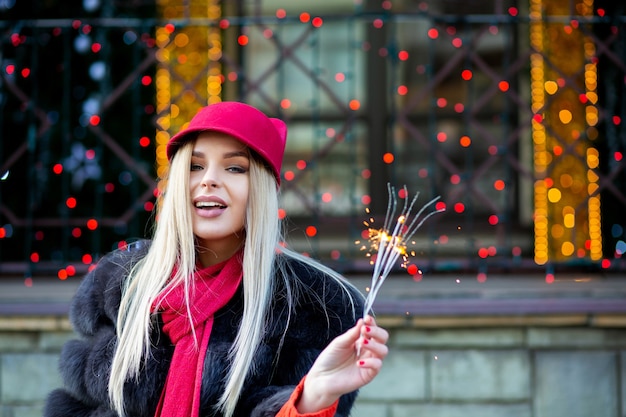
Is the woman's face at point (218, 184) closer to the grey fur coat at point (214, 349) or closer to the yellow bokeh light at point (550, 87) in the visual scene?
the grey fur coat at point (214, 349)

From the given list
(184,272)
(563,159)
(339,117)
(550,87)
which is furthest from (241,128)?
(339,117)

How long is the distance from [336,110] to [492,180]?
51.4 inches

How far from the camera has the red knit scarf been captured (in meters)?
2.22

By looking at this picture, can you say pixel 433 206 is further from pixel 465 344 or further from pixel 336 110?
pixel 465 344

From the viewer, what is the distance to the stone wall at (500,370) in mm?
3902

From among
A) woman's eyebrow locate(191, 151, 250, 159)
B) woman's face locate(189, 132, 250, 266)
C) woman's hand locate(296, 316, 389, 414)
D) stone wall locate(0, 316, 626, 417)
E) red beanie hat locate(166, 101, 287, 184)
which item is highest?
red beanie hat locate(166, 101, 287, 184)

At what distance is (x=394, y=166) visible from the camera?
4.29 meters

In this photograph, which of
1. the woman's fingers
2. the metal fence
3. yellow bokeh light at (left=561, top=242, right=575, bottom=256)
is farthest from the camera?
yellow bokeh light at (left=561, top=242, right=575, bottom=256)

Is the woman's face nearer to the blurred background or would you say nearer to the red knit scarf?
the red knit scarf

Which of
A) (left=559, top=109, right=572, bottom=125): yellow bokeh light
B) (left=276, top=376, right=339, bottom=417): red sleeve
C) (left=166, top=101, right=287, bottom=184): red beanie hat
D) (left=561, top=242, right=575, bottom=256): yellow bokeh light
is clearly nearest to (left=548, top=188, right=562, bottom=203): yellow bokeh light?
(left=561, top=242, right=575, bottom=256): yellow bokeh light

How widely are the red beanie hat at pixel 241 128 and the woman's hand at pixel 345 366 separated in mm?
614

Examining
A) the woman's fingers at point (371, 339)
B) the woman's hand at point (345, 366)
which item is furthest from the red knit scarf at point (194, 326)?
the woman's fingers at point (371, 339)

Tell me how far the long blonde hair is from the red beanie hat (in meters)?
0.04

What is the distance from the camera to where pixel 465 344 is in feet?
12.9
